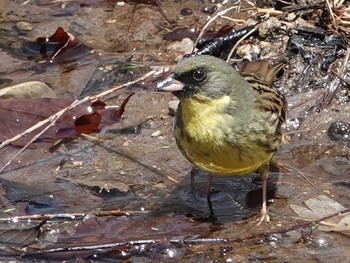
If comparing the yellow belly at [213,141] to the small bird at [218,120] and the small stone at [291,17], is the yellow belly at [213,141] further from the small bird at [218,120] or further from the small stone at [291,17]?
the small stone at [291,17]

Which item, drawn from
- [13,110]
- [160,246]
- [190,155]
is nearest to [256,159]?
[190,155]

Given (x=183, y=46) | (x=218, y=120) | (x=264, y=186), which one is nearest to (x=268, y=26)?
(x=183, y=46)

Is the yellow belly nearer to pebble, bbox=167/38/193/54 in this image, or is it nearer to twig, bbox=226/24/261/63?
twig, bbox=226/24/261/63

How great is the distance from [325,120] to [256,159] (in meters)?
1.53

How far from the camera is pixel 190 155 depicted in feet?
18.7

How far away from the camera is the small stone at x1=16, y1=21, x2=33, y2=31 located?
28.2 feet

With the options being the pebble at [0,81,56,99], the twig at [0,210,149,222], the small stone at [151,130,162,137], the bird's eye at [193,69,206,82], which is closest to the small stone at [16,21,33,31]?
the pebble at [0,81,56,99]

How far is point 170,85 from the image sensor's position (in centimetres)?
549

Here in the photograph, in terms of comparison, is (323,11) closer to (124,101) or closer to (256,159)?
(124,101)

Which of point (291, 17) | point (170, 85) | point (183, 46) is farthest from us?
point (183, 46)

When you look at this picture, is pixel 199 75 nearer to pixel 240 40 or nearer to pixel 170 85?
pixel 170 85

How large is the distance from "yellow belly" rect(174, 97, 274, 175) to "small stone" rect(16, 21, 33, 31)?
329 cm

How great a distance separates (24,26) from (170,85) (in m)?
3.48

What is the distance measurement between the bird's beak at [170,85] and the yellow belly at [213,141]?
142 mm
